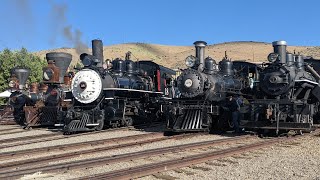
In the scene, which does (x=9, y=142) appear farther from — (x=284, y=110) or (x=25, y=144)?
(x=284, y=110)

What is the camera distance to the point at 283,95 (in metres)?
13.2

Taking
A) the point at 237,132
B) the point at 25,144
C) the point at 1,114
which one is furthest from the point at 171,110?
the point at 1,114

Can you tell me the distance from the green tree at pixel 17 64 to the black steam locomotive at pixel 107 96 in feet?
62.2

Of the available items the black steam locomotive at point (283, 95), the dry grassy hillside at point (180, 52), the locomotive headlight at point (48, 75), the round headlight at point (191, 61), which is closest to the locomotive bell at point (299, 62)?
the black steam locomotive at point (283, 95)

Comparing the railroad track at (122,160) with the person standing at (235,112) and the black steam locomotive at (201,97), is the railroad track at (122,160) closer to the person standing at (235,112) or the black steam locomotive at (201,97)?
the black steam locomotive at (201,97)

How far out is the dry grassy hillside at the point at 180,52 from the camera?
2940 inches

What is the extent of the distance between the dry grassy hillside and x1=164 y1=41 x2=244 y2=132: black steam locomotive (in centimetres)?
5424

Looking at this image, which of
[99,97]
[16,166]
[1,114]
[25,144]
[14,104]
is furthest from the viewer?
[1,114]

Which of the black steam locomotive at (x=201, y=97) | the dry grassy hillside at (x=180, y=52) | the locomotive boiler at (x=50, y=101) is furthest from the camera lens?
the dry grassy hillside at (x=180, y=52)

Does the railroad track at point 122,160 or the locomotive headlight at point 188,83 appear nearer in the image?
the railroad track at point 122,160

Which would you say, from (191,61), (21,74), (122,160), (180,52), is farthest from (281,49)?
(180,52)

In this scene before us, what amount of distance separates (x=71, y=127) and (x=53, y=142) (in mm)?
2412

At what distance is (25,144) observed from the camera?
1203 cm

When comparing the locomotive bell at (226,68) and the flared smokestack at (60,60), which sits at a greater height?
the flared smokestack at (60,60)
